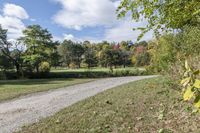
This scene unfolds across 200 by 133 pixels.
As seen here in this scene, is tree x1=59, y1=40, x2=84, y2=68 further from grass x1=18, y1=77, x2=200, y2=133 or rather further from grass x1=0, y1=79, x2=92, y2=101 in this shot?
grass x1=18, y1=77, x2=200, y2=133

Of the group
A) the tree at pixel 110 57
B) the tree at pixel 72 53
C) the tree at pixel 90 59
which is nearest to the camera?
the tree at pixel 110 57

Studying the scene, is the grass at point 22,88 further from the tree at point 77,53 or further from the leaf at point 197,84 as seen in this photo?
the tree at point 77,53

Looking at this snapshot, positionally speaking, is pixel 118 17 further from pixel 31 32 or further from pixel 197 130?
pixel 31 32

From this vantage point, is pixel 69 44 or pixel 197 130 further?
pixel 69 44

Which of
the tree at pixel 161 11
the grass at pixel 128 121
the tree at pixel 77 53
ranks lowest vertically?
the grass at pixel 128 121

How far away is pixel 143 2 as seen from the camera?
17.1 feet

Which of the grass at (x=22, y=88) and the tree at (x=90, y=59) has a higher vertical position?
the tree at (x=90, y=59)

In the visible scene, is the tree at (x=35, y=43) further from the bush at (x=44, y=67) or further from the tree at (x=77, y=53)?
the tree at (x=77, y=53)

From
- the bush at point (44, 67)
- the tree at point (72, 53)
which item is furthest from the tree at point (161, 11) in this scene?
the tree at point (72, 53)

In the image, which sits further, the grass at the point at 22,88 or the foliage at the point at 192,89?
the grass at the point at 22,88

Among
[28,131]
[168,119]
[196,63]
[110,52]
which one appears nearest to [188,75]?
[168,119]

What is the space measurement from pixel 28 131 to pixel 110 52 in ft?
205

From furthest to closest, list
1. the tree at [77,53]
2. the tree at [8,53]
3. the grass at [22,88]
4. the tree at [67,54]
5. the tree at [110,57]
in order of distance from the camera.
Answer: the tree at [67,54]
the tree at [77,53]
the tree at [110,57]
the tree at [8,53]
the grass at [22,88]

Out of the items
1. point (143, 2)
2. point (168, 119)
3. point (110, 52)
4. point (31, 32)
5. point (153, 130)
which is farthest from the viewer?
point (110, 52)
